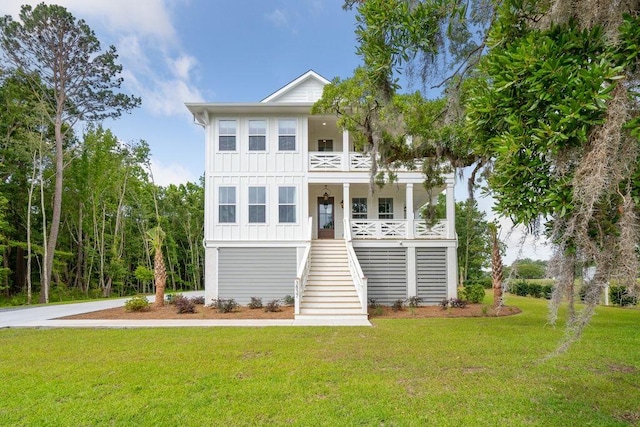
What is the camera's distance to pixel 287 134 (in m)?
13.6

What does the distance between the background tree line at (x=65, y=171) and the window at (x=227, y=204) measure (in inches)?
134

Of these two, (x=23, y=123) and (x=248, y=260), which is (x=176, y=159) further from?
(x=248, y=260)

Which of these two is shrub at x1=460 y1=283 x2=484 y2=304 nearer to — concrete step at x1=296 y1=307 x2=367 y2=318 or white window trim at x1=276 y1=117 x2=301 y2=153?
concrete step at x1=296 y1=307 x2=367 y2=318

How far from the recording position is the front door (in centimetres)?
1538

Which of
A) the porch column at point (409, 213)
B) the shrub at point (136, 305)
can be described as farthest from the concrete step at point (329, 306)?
the shrub at point (136, 305)

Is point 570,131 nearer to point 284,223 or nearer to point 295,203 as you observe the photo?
point 295,203

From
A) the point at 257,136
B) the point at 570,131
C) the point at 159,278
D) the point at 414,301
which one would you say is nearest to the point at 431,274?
the point at 414,301

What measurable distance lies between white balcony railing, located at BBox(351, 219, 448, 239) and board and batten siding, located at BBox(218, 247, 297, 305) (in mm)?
2701

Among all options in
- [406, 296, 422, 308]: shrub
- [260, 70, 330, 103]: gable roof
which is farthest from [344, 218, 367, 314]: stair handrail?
[260, 70, 330, 103]: gable roof

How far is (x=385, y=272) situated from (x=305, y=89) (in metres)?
8.39

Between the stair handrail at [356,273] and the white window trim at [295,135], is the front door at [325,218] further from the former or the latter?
the white window trim at [295,135]

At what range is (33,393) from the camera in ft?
14.6

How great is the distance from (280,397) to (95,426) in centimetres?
197

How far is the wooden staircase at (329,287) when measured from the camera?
10109 millimetres
